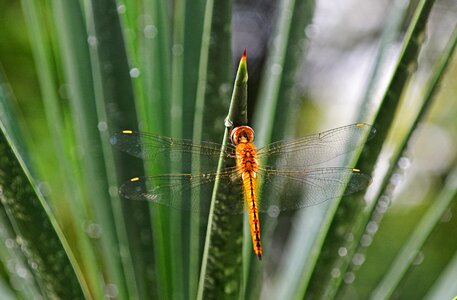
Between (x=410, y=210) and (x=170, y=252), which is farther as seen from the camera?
(x=410, y=210)

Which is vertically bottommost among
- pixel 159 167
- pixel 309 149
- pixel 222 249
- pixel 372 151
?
pixel 222 249

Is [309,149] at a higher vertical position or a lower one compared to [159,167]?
higher

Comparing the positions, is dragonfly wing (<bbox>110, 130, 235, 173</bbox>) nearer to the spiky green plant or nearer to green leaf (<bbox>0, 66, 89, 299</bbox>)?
the spiky green plant

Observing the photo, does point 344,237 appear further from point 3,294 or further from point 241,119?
point 3,294

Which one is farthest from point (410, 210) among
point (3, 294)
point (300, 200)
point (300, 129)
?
point (3, 294)

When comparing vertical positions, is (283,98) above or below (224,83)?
above

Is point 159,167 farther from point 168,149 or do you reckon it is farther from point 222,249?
point 222,249

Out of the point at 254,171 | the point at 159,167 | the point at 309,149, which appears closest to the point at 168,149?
the point at 159,167
